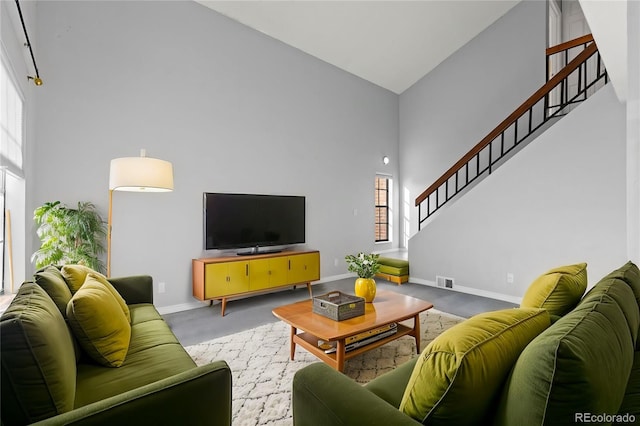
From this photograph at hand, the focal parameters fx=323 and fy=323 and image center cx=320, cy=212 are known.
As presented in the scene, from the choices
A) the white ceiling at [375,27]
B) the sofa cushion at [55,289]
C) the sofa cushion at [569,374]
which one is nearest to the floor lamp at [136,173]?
the sofa cushion at [55,289]

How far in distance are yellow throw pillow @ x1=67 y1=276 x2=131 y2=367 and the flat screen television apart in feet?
7.79

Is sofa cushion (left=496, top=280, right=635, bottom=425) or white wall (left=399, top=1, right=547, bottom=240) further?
white wall (left=399, top=1, right=547, bottom=240)

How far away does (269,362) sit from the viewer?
2.51m

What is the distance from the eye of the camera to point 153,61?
145 inches

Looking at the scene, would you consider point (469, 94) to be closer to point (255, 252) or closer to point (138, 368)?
point (255, 252)

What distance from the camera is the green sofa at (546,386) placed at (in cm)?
69

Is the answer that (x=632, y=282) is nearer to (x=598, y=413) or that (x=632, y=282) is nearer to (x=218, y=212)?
(x=598, y=413)

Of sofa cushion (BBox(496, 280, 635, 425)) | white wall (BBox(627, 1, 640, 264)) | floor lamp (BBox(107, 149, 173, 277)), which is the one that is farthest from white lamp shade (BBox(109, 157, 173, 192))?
white wall (BBox(627, 1, 640, 264))

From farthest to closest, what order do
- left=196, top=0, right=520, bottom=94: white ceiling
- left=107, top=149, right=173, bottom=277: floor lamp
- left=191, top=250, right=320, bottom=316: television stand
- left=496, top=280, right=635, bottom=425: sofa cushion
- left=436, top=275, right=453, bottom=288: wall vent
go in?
left=436, top=275, right=453, bottom=288: wall vent, left=196, top=0, right=520, bottom=94: white ceiling, left=191, top=250, right=320, bottom=316: television stand, left=107, top=149, right=173, bottom=277: floor lamp, left=496, top=280, right=635, bottom=425: sofa cushion

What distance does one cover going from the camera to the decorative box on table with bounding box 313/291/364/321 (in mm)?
2383

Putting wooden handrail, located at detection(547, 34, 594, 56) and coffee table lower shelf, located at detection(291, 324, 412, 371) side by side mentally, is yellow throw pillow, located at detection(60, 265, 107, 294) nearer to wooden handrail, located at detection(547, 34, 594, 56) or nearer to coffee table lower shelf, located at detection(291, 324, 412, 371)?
coffee table lower shelf, located at detection(291, 324, 412, 371)

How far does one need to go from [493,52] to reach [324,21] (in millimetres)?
3031

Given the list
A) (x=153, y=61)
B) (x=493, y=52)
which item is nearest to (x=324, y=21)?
(x=153, y=61)

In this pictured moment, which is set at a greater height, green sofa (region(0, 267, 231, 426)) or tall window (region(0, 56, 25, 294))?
tall window (region(0, 56, 25, 294))
